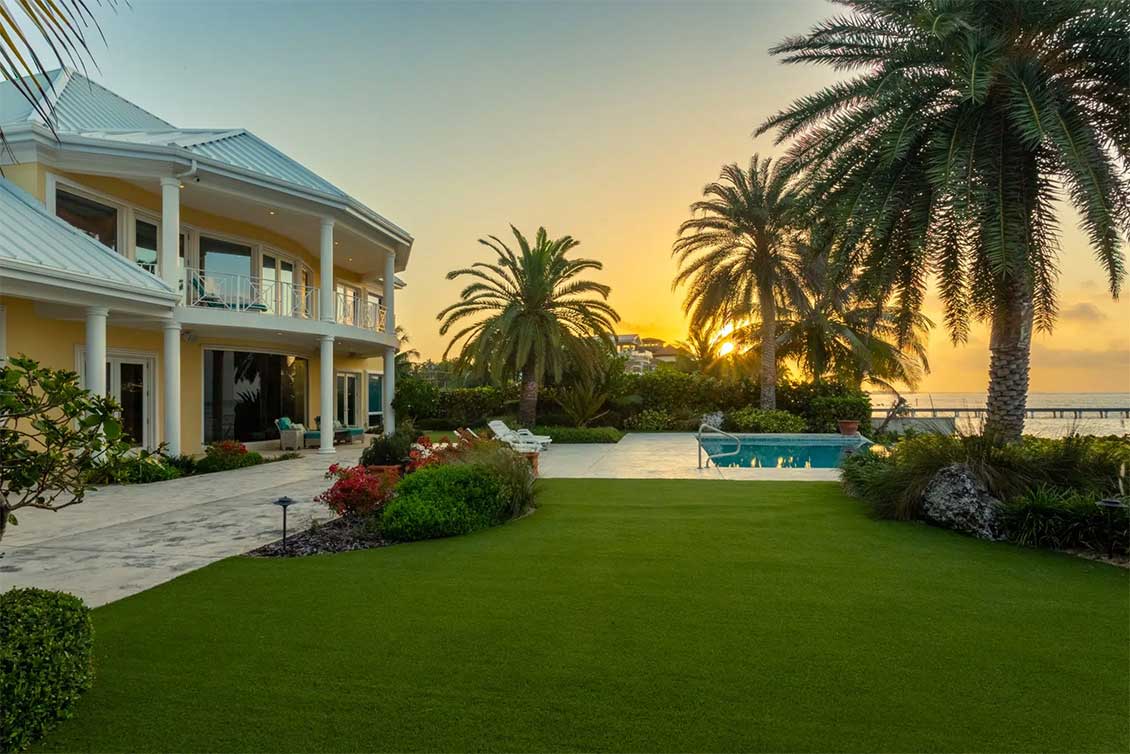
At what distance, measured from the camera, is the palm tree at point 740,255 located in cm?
2156

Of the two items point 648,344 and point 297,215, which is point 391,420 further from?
point 648,344

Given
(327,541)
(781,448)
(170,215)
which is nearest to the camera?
(327,541)

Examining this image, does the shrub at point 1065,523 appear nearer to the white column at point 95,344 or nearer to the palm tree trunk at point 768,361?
the white column at point 95,344

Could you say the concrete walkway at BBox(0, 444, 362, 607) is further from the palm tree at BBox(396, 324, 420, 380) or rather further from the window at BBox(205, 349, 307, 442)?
the palm tree at BBox(396, 324, 420, 380)

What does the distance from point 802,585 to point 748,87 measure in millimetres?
11157

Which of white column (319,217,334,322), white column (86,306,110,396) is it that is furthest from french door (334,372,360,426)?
white column (86,306,110,396)

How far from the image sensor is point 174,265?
553 inches

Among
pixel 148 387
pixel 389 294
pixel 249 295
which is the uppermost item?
pixel 389 294

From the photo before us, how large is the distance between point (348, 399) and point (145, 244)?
1060 centimetres

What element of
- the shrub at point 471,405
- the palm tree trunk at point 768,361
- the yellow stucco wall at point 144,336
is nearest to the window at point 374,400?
the shrub at point 471,405

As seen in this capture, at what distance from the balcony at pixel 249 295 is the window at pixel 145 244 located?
2.59ft

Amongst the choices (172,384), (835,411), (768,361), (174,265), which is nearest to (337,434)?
(172,384)

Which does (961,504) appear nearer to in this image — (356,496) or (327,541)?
(356,496)

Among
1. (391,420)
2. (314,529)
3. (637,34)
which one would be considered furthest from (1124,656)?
Result: (391,420)
